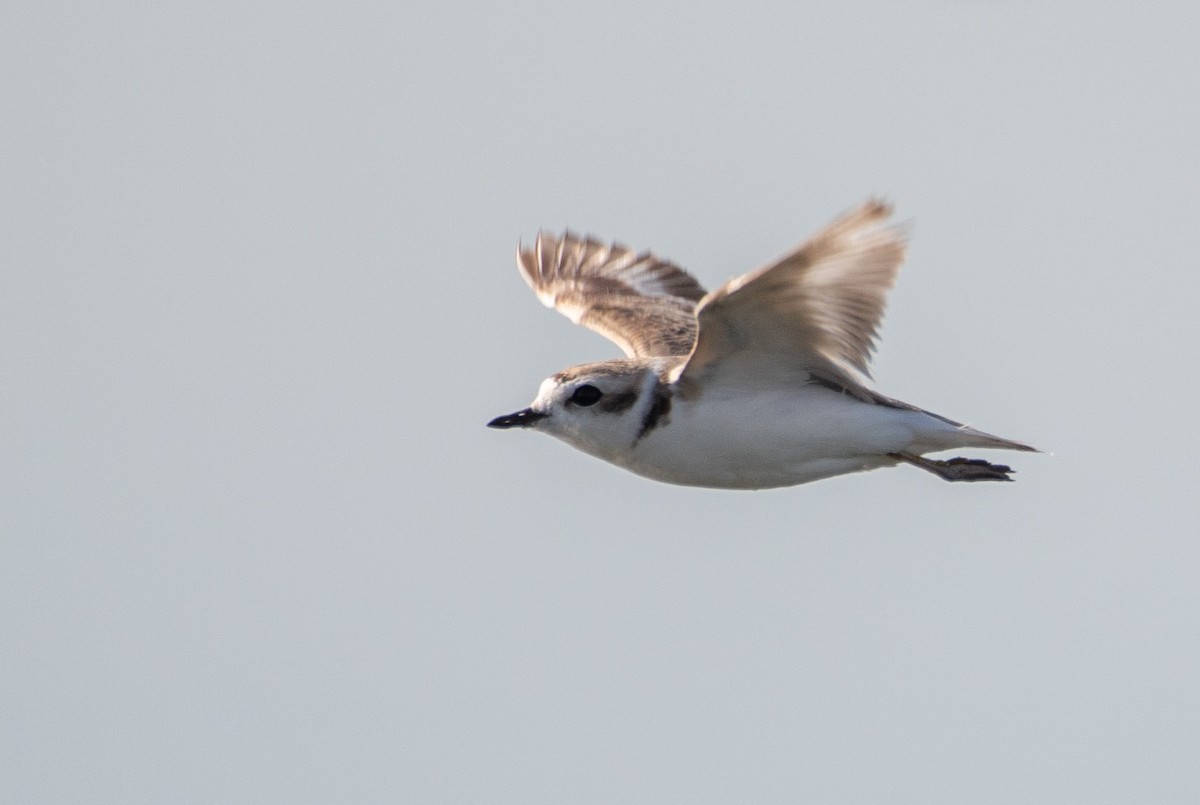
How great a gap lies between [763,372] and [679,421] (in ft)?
2.12

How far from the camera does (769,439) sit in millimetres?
13703

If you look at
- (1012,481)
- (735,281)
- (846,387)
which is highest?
(735,281)

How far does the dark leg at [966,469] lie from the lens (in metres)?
14.5

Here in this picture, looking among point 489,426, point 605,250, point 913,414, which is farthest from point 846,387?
point 605,250

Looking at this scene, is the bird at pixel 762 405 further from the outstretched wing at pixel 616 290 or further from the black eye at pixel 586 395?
the outstretched wing at pixel 616 290

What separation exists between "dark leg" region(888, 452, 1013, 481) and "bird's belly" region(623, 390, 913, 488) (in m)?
0.69

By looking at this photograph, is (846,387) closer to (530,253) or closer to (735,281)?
(735,281)

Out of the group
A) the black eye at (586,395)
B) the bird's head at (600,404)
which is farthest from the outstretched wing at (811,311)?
the black eye at (586,395)

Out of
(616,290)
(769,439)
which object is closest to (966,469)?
(769,439)

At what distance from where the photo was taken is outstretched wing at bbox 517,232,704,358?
1675 cm

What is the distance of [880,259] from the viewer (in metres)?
12.9

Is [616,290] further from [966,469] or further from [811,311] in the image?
[811,311]

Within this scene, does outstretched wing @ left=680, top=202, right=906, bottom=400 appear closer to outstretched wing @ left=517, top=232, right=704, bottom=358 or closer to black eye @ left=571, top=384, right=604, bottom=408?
black eye @ left=571, top=384, right=604, bottom=408

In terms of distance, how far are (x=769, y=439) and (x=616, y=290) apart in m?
4.98
